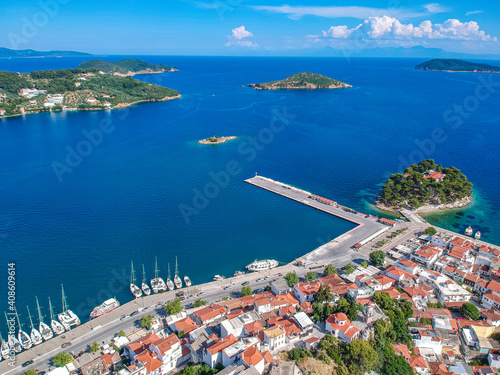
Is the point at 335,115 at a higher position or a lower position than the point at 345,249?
higher

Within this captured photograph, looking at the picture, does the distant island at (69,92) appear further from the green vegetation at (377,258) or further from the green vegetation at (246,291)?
the green vegetation at (377,258)

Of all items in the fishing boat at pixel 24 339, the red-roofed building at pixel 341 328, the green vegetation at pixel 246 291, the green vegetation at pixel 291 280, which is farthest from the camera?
the green vegetation at pixel 291 280

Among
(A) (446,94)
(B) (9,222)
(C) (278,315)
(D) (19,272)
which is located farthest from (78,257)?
(A) (446,94)

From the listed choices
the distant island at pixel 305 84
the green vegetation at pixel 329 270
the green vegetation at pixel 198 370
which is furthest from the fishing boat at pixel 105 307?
the distant island at pixel 305 84

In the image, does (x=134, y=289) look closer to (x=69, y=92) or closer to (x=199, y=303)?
(x=199, y=303)

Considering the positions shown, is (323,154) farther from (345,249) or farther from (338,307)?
(338,307)
